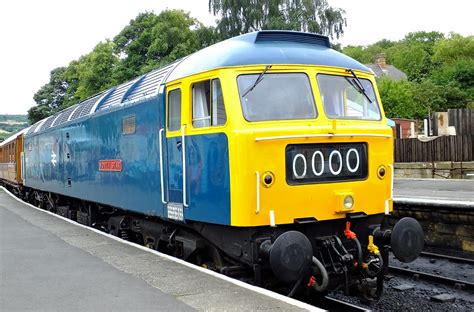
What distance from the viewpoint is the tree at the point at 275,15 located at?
34.8 meters

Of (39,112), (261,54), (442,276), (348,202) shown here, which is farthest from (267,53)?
(39,112)

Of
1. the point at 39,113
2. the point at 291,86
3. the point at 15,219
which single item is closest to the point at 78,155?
the point at 15,219

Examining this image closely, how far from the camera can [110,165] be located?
33.4 feet

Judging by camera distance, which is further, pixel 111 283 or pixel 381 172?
pixel 381 172

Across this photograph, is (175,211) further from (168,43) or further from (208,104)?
(168,43)

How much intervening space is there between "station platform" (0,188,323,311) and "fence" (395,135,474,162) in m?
18.1

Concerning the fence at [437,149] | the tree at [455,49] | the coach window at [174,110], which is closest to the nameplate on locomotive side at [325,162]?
the coach window at [174,110]

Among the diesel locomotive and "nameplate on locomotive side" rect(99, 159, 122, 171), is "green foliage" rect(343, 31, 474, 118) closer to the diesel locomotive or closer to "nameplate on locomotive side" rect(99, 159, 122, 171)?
"nameplate on locomotive side" rect(99, 159, 122, 171)

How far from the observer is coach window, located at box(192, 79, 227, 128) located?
652cm

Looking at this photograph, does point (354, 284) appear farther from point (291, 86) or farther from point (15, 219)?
point (15, 219)

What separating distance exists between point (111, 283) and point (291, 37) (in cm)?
393

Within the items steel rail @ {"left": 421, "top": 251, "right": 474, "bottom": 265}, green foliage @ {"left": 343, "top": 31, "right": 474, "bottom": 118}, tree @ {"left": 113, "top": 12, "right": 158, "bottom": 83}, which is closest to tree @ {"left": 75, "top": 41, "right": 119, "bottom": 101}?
tree @ {"left": 113, "top": 12, "right": 158, "bottom": 83}

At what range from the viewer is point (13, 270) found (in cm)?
753

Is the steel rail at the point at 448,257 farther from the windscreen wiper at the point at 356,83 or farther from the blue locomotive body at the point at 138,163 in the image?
the blue locomotive body at the point at 138,163
